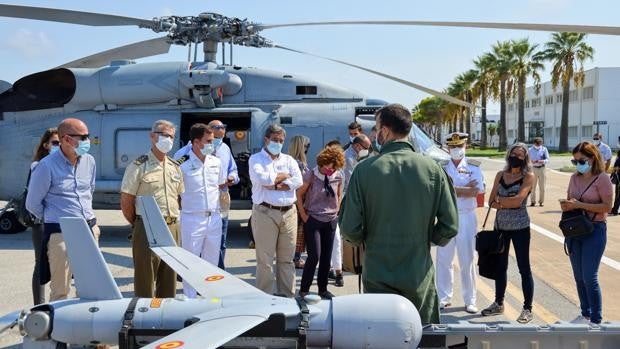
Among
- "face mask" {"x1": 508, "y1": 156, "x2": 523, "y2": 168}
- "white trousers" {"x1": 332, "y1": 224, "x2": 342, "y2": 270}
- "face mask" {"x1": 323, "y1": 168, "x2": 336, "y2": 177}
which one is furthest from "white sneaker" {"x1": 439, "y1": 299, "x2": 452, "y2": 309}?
"face mask" {"x1": 323, "y1": 168, "x2": 336, "y2": 177}

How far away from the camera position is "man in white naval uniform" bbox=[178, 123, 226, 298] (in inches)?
232

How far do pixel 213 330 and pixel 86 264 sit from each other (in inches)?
49.5

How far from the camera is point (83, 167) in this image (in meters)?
5.24

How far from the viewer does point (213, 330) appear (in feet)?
10.6

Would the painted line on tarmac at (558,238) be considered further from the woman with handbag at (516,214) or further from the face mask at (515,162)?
the face mask at (515,162)

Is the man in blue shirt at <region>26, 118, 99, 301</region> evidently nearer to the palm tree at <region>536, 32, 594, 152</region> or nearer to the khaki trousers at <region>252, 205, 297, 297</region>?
the khaki trousers at <region>252, 205, 297, 297</region>

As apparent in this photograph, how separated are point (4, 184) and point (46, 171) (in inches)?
295

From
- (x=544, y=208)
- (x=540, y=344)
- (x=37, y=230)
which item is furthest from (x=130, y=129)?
(x=544, y=208)

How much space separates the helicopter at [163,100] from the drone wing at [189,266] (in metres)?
5.94

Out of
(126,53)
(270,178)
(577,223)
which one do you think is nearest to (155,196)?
(270,178)

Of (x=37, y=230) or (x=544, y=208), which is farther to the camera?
(x=544, y=208)

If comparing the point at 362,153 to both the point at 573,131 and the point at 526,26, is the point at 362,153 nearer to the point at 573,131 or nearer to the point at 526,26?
the point at 526,26

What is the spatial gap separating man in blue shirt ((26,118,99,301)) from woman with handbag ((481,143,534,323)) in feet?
13.3

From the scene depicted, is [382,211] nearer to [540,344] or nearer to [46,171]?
[540,344]
